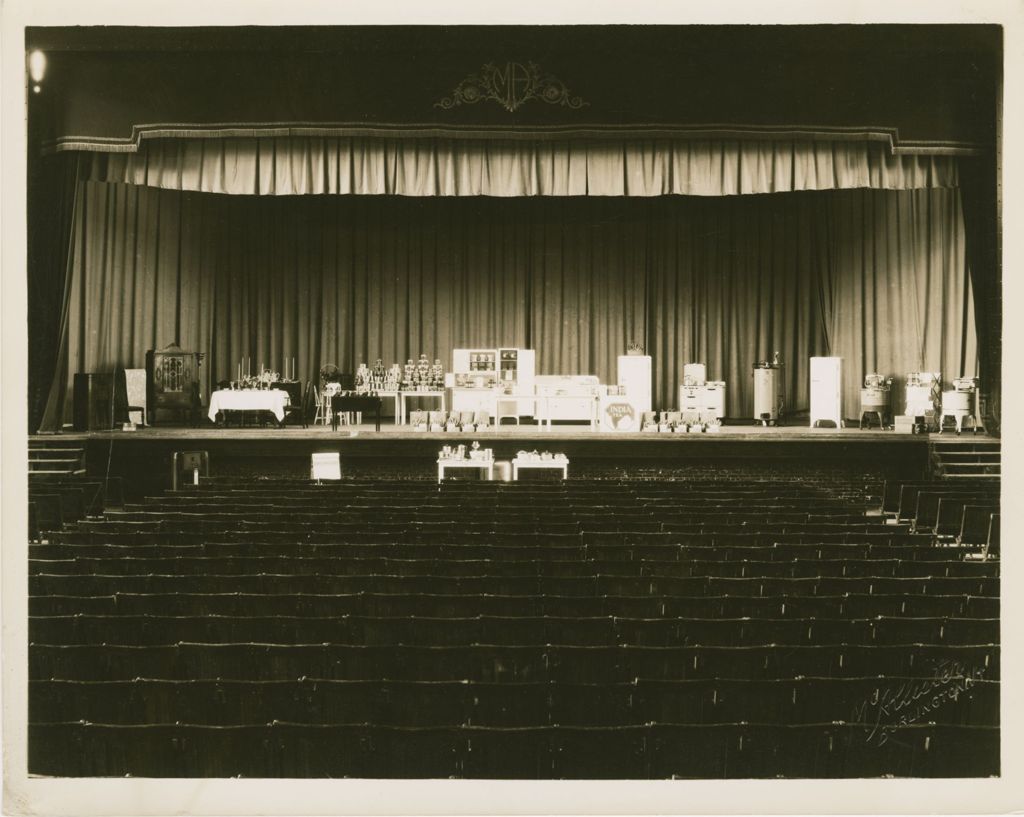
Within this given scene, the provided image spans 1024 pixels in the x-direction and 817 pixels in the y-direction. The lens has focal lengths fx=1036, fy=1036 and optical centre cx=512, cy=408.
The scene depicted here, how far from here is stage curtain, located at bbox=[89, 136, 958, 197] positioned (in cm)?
1345

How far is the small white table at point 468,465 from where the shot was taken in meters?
12.1

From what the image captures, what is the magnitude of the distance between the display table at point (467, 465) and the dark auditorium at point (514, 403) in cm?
10

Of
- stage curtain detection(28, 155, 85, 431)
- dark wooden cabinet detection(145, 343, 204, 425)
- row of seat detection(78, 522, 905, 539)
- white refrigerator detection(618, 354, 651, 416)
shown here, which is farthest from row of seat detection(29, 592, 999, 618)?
white refrigerator detection(618, 354, 651, 416)

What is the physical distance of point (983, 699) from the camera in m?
4.88

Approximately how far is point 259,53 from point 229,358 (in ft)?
24.8

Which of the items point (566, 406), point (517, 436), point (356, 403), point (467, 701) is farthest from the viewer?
point (566, 406)

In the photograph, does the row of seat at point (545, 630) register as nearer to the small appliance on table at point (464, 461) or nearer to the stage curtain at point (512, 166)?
the small appliance on table at point (464, 461)

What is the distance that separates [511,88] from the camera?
1257 cm

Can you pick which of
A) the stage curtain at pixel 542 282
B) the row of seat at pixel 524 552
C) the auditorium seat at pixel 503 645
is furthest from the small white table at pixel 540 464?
the stage curtain at pixel 542 282

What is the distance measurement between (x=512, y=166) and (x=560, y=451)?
3858 millimetres

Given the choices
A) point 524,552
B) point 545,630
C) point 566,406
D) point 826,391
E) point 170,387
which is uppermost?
point 170,387

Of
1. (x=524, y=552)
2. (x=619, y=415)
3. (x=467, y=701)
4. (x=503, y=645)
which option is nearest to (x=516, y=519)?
(x=524, y=552)

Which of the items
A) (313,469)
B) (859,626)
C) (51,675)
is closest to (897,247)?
(313,469)

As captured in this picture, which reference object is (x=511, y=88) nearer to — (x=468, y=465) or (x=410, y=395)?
(x=468, y=465)
